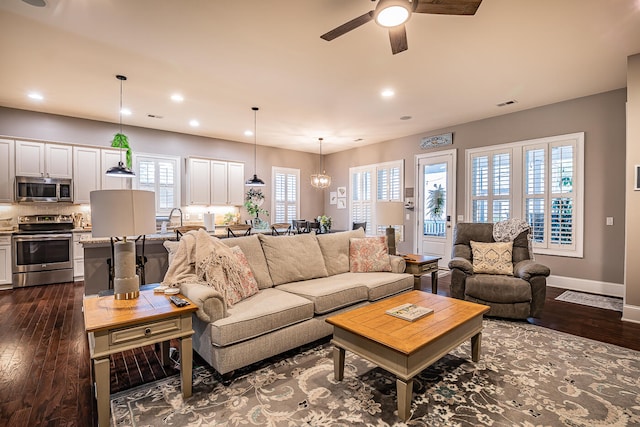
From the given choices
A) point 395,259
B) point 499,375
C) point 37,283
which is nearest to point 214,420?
point 499,375

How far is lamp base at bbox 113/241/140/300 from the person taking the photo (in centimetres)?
216

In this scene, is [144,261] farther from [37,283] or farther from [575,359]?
[575,359]

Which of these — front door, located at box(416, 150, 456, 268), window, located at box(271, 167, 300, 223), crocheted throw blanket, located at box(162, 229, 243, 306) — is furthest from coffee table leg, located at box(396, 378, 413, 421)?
window, located at box(271, 167, 300, 223)

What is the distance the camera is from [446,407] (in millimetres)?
1993

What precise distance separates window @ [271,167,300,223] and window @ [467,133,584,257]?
4.54m

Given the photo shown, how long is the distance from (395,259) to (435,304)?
129 cm

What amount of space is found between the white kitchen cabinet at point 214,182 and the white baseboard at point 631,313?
690 centimetres

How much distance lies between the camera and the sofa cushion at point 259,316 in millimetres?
2201

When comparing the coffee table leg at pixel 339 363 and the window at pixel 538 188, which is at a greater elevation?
the window at pixel 538 188

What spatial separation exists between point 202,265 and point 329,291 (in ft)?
3.82

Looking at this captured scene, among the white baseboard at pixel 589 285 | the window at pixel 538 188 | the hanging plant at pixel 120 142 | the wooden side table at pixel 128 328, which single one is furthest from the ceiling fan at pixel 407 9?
the hanging plant at pixel 120 142

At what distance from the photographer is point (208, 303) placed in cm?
222

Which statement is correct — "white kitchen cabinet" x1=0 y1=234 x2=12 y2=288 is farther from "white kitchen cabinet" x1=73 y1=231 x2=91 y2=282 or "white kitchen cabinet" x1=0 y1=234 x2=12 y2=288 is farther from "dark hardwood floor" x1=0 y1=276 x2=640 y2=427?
"white kitchen cabinet" x1=73 y1=231 x2=91 y2=282

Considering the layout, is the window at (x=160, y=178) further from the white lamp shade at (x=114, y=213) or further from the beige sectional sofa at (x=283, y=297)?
the white lamp shade at (x=114, y=213)
